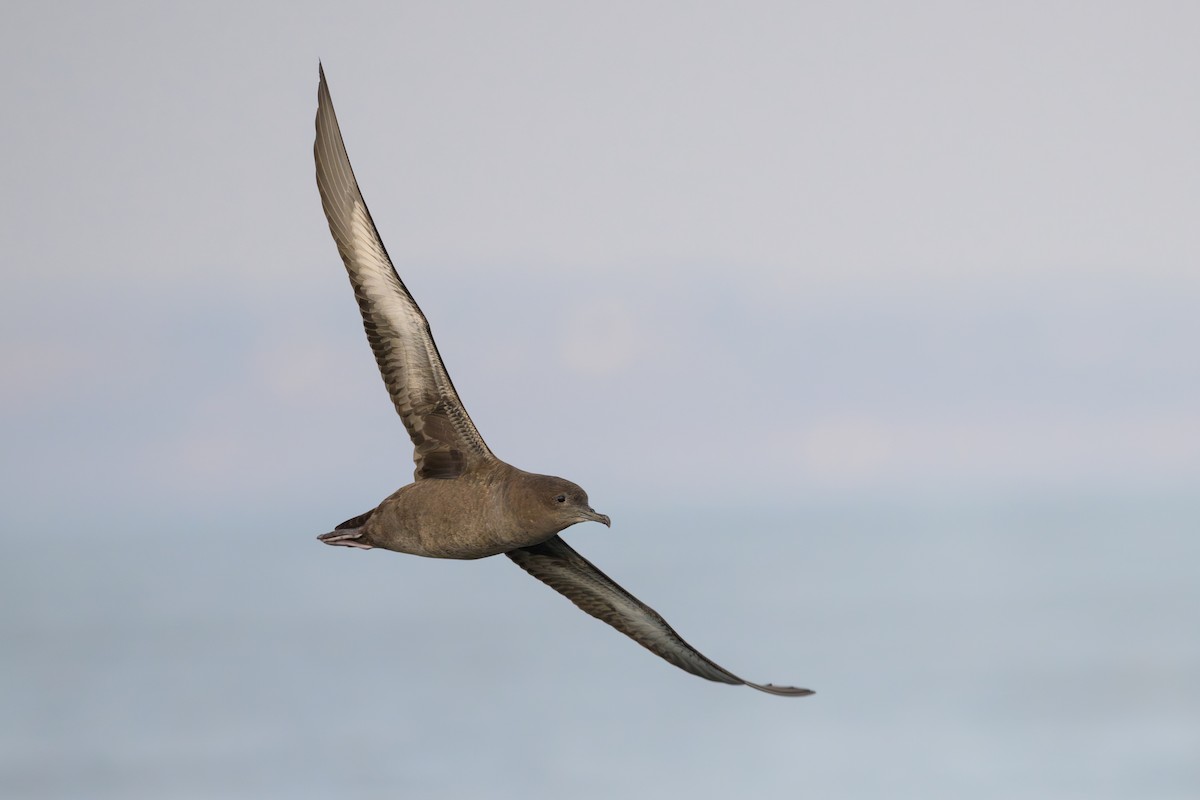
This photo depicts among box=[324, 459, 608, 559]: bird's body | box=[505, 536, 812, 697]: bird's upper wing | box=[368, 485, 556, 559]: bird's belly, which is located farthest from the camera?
box=[505, 536, 812, 697]: bird's upper wing

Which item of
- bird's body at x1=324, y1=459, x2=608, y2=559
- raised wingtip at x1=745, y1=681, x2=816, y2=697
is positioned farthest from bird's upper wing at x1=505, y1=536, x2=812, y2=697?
bird's body at x1=324, y1=459, x2=608, y2=559

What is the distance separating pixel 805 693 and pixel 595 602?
2.56 meters

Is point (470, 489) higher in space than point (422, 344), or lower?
lower

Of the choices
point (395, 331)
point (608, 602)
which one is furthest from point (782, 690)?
point (395, 331)

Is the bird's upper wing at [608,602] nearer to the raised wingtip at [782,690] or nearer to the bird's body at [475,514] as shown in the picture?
the raised wingtip at [782,690]

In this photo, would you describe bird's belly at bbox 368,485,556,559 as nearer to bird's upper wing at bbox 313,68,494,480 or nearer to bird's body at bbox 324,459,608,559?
bird's body at bbox 324,459,608,559

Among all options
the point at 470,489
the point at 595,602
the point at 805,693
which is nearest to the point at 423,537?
the point at 470,489

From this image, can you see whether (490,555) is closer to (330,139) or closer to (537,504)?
(537,504)

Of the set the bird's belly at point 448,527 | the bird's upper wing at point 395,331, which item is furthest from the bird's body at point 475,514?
the bird's upper wing at point 395,331

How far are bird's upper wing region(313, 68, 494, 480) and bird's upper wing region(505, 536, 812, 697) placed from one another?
198 cm

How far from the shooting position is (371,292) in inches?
544

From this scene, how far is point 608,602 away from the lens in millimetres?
15773

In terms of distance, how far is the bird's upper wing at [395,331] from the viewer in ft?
44.9

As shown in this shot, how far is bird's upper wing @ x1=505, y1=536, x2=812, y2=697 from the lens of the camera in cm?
1535
